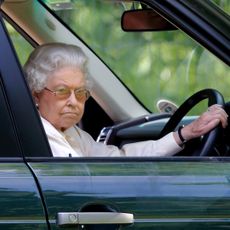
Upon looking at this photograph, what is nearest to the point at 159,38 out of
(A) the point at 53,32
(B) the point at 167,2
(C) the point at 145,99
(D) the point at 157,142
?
(C) the point at 145,99

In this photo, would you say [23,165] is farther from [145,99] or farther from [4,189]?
[145,99]

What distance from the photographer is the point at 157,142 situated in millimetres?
3619

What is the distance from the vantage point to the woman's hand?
133 inches

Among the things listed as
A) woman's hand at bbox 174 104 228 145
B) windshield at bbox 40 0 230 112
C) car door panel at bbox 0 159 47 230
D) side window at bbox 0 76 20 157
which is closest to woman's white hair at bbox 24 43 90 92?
woman's hand at bbox 174 104 228 145

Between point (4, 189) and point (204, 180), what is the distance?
0.59m

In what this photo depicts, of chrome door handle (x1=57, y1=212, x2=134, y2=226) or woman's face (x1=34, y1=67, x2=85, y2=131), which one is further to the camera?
woman's face (x1=34, y1=67, x2=85, y2=131)

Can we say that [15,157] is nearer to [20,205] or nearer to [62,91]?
[20,205]

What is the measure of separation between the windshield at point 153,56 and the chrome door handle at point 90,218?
3.26 meters

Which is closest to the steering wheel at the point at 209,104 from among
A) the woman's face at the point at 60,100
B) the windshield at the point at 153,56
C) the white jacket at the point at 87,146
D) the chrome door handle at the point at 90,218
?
the white jacket at the point at 87,146

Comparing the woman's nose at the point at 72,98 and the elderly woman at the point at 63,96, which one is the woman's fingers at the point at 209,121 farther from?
the woman's nose at the point at 72,98

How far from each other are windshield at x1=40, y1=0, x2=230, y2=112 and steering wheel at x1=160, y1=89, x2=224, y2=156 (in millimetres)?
1910

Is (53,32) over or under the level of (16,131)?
over

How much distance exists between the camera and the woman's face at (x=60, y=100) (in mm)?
3385

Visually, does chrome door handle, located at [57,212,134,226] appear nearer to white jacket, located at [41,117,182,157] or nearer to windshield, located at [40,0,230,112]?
white jacket, located at [41,117,182,157]
